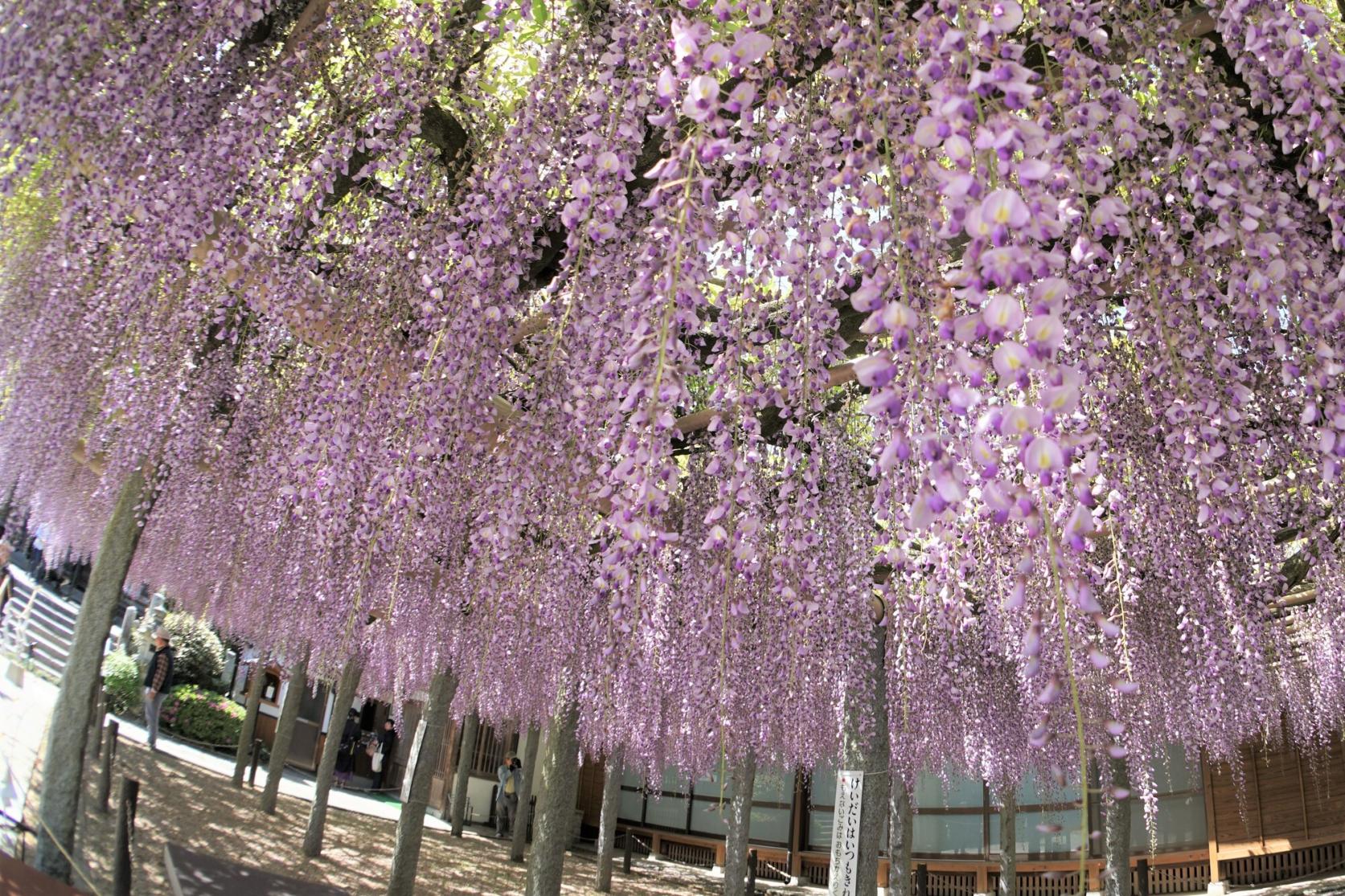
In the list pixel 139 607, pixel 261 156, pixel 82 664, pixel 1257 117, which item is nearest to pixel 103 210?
pixel 261 156

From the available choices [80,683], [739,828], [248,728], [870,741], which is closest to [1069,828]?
[739,828]

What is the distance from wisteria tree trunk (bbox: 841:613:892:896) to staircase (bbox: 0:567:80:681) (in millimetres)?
7395

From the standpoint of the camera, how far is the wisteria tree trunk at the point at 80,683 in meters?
4.60

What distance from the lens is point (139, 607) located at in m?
19.4

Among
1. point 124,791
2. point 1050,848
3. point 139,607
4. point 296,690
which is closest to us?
point 124,791

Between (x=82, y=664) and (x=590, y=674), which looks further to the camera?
(x=590, y=674)

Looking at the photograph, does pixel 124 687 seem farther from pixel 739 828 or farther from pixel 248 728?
pixel 739 828

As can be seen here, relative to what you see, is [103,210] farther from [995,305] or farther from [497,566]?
[995,305]

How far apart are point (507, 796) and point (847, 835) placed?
1005cm

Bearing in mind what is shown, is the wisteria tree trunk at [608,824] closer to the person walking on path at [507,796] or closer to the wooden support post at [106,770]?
the person walking on path at [507,796]

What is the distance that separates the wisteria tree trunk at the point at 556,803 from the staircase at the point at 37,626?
5.25 metres

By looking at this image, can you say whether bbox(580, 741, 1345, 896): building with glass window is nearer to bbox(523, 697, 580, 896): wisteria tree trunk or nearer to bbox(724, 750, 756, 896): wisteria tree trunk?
bbox(724, 750, 756, 896): wisteria tree trunk

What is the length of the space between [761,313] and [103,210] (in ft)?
7.32

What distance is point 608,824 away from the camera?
10.1 meters
